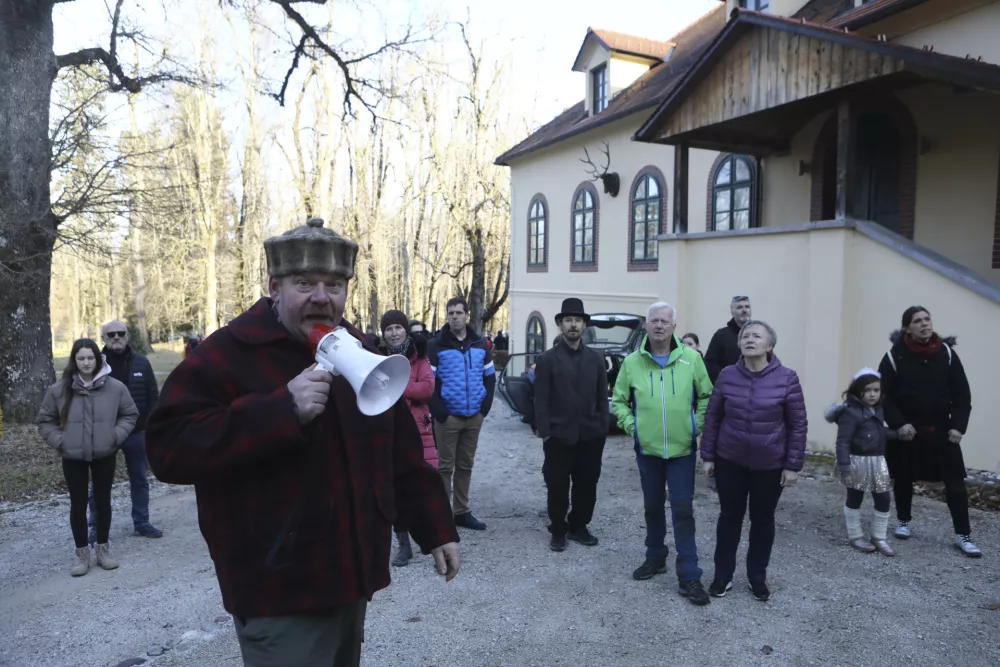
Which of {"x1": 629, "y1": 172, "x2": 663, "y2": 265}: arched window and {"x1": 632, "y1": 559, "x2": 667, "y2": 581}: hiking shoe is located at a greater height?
{"x1": 629, "y1": 172, "x2": 663, "y2": 265}: arched window

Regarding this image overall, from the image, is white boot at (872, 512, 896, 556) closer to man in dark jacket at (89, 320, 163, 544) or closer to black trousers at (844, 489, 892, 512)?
black trousers at (844, 489, 892, 512)

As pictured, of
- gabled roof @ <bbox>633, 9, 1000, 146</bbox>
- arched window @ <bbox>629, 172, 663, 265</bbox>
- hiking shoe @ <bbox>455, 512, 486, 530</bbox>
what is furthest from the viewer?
arched window @ <bbox>629, 172, 663, 265</bbox>

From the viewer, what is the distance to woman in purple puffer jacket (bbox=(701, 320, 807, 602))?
4.24 meters

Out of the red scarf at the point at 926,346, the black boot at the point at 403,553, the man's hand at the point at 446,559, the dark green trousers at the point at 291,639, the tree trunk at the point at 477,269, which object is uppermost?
the tree trunk at the point at 477,269

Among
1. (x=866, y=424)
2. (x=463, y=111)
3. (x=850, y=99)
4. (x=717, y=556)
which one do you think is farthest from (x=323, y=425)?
(x=463, y=111)

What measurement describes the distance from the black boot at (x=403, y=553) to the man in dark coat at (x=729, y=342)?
11.6 feet

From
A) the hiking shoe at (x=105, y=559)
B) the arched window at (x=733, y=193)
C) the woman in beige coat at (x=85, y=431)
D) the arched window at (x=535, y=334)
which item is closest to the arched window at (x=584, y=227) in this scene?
the arched window at (x=535, y=334)

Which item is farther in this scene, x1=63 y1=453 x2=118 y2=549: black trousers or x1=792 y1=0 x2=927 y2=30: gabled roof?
x1=792 y1=0 x2=927 y2=30: gabled roof

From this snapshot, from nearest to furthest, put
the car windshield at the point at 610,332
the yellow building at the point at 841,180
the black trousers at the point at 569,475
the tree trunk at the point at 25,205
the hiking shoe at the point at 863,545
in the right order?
1. the hiking shoe at the point at 863,545
2. the black trousers at the point at 569,475
3. the yellow building at the point at 841,180
4. the tree trunk at the point at 25,205
5. the car windshield at the point at 610,332

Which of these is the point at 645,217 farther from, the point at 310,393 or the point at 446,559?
the point at 310,393

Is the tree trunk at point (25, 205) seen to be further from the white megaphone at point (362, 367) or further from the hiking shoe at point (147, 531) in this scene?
the white megaphone at point (362, 367)

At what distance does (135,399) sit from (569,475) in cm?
380

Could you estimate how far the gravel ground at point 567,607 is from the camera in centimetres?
382

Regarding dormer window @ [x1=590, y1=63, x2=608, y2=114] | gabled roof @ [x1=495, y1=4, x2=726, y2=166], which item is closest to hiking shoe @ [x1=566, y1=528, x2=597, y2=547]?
gabled roof @ [x1=495, y1=4, x2=726, y2=166]
